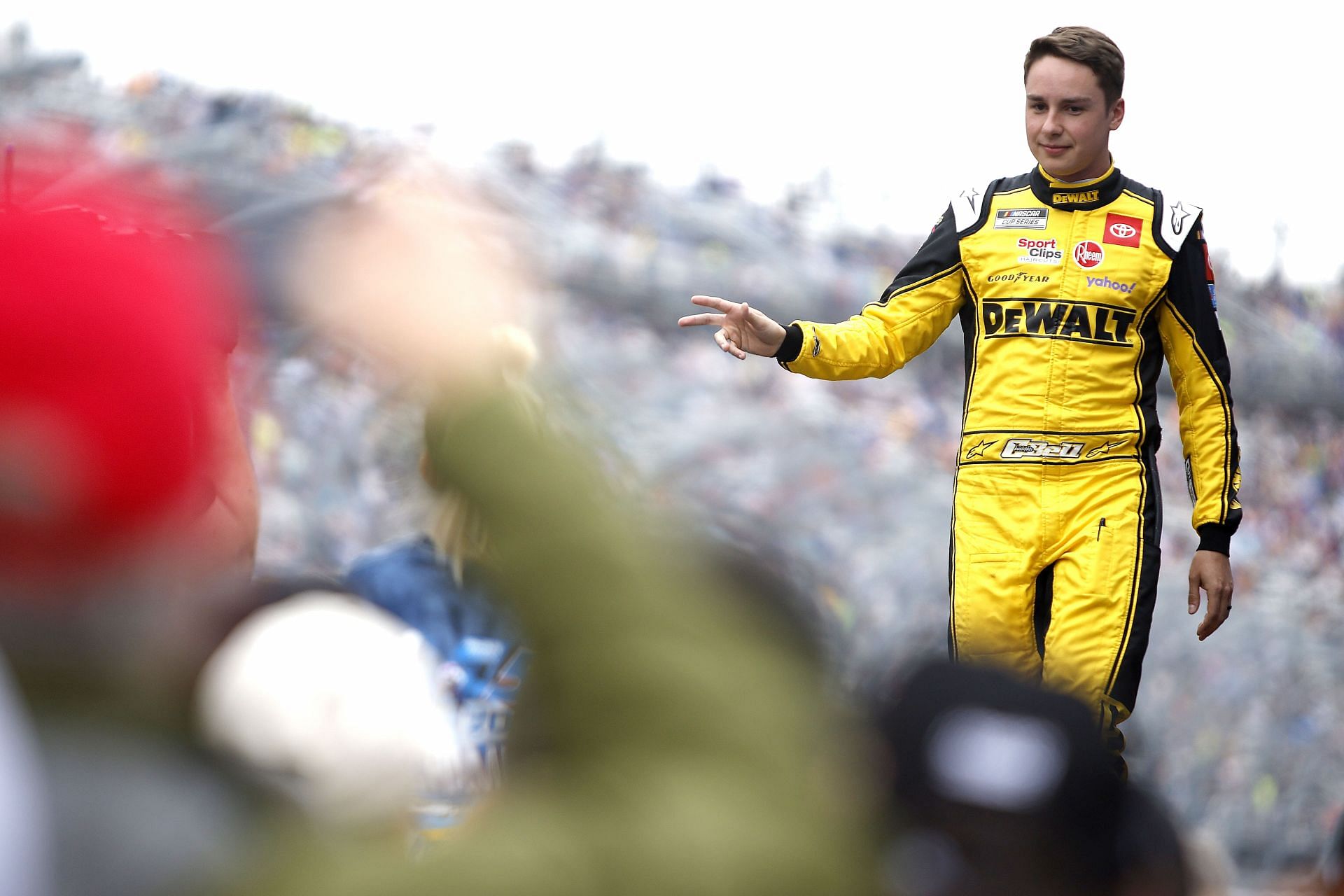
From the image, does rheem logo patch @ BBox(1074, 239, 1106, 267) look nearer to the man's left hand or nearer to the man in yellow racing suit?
the man in yellow racing suit

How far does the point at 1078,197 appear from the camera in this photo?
245cm

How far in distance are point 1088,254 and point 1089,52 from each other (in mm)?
345

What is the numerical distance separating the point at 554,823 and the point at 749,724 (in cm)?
9

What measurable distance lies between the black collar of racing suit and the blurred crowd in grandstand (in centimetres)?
179

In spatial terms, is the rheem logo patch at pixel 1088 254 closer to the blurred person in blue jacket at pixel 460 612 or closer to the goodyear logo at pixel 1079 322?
the goodyear logo at pixel 1079 322

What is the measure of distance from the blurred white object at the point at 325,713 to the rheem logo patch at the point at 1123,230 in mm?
2034

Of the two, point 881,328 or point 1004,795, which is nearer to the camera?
point 1004,795

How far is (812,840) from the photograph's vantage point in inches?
22.5

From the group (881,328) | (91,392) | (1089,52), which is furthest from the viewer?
(881,328)

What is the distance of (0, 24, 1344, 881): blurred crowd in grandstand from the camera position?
4504mm

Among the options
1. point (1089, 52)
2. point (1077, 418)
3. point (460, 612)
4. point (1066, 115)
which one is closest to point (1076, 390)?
point (1077, 418)

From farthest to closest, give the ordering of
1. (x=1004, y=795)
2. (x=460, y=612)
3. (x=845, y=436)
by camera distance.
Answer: (x=845, y=436), (x=460, y=612), (x=1004, y=795)

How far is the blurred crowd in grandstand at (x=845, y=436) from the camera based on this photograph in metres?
4.50

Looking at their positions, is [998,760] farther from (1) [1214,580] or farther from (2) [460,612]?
(1) [1214,580]
